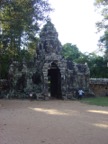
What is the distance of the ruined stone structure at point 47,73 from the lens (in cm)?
2645

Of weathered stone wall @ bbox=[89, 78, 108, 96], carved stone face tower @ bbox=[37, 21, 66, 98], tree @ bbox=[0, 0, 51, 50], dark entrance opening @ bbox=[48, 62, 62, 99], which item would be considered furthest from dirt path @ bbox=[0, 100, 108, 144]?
weathered stone wall @ bbox=[89, 78, 108, 96]

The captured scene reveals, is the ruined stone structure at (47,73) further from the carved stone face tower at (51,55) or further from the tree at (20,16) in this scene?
the tree at (20,16)

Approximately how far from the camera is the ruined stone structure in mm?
26453

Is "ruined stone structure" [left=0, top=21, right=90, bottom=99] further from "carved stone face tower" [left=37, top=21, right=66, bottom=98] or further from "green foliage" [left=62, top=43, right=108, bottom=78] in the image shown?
"green foliage" [left=62, top=43, right=108, bottom=78]

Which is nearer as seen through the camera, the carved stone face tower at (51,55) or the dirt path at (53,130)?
the dirt path at (53,130)

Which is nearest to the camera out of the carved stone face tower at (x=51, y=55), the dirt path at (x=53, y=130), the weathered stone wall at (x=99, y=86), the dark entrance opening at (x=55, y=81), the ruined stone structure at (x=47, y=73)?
the dirt path at (x=53, y=130)

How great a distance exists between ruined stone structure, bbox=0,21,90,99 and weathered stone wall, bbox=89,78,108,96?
1.85m

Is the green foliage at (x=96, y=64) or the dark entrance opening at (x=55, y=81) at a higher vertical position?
the green foliage at (x=96, y=64)

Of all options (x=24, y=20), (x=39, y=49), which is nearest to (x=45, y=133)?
(x=24, y=20)

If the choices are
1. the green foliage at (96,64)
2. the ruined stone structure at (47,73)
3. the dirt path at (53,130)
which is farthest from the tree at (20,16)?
the green foliage at (96,64)

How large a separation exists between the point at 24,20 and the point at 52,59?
24.3 ft

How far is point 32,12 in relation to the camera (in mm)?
20891

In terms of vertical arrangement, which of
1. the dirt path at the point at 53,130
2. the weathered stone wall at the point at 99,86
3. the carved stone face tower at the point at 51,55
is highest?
the carved stone face tower at the point at 51,55

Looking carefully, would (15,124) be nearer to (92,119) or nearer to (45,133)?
(45,133)
